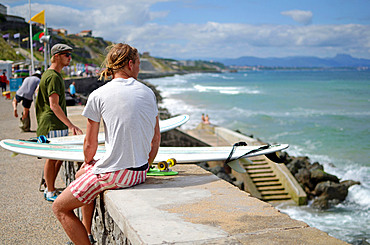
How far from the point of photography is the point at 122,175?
3008 millimetres

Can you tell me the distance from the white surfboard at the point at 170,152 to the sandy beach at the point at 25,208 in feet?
2.43

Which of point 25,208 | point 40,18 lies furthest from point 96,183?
point 40,18

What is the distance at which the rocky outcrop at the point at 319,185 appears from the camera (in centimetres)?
1386

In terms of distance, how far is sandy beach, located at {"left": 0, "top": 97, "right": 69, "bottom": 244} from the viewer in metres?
4.04

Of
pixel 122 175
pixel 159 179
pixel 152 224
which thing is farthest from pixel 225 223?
pixel 159 179

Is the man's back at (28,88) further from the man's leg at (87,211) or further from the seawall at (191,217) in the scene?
the man's leg at (87,211)

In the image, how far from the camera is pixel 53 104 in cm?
446

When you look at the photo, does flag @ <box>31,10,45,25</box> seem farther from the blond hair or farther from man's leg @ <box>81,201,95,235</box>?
man's leg @ <box>81,201,95,235</box>

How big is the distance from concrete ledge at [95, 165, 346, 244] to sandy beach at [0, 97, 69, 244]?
141cm

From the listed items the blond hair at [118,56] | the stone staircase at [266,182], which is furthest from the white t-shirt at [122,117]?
the stone staircase at [266,182]

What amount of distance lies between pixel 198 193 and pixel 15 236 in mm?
2185

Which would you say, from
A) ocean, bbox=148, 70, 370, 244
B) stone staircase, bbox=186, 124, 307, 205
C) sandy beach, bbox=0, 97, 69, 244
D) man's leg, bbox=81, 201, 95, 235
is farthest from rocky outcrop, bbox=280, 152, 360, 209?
man's leg, bbox=81, 201, 95, 235

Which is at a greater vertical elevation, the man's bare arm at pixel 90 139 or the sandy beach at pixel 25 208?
the man's bare arm at pixel 90 139

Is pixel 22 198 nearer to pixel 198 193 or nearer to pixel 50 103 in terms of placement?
pixel 50 103
